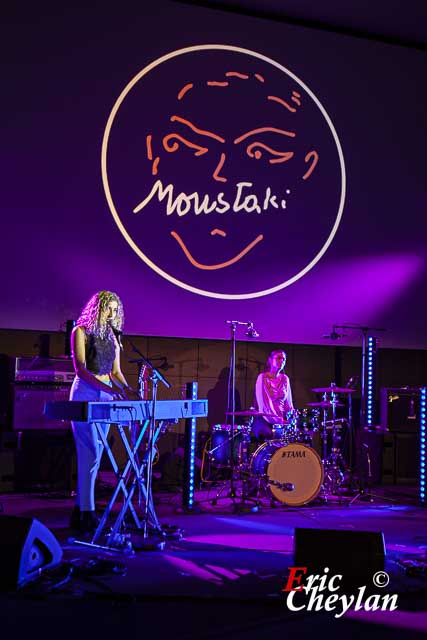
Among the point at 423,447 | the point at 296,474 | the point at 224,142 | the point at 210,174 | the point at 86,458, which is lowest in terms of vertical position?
the point at 296,474

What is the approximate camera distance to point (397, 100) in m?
7.83

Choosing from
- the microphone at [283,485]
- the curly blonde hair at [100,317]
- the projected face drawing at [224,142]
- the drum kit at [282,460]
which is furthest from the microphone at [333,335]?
the curly blonde hair at [100,317]

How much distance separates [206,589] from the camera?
3.41 meters

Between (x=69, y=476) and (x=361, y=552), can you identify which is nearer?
(x=361, y=552)

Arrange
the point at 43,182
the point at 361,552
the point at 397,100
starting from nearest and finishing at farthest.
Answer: the point at 361,552, the point at 43,182, the point at 397,100

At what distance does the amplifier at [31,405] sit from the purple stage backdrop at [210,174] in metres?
0.70

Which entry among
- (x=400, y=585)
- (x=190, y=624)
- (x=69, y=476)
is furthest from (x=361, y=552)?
(x=69, y=476)

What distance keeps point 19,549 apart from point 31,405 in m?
3.22

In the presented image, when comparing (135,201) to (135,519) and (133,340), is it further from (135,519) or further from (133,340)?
(135,519)

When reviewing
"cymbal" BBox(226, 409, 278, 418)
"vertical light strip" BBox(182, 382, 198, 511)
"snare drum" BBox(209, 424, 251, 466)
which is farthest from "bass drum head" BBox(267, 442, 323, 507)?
"vertical light strip" BBox(182, 382, 198, 511)

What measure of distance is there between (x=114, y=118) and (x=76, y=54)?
717mm

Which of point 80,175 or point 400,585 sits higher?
point 80,175

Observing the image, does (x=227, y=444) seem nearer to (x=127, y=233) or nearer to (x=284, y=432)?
(x=284, y=432)

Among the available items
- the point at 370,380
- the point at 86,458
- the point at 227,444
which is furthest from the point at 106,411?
the point at 370,380
